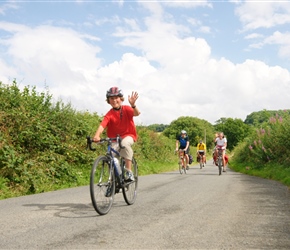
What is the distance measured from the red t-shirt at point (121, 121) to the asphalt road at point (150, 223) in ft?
4.84

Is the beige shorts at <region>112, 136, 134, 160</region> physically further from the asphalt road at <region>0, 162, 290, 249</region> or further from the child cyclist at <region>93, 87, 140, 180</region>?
the asphalt road at <region>0, 162, 290, 249</region>

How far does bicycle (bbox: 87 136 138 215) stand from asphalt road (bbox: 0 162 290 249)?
218mm

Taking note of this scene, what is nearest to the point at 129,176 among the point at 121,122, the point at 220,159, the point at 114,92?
the point at 121,122

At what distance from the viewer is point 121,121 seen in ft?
23.0

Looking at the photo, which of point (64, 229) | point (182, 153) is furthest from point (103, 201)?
point (182, 153)

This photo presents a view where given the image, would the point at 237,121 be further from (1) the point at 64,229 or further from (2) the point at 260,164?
(1) the point at 64,229

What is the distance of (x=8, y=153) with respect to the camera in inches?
380

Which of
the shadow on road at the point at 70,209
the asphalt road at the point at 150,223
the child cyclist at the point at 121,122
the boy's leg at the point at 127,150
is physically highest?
the child cyclist at the point at 121,122

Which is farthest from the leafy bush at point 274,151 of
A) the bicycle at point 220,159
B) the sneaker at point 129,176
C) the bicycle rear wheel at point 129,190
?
the sneaker at point 129,176

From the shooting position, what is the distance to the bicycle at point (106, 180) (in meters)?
5.94

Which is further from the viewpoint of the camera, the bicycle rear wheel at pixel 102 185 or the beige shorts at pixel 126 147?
the beige shorts at pixel 126 147

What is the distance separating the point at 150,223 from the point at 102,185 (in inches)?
52.6

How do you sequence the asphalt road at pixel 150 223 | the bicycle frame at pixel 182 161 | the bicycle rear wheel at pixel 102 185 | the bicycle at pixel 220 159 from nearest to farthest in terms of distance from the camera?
the asphalt road at pixel 150 223 < the bicycle rear wheel at pixel 102 185 < the bicycle at pixel 220 159 < the bicycle frame at pixel 182 161

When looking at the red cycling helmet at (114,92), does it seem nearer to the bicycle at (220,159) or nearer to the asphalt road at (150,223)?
the asphalt road at (150,223)
